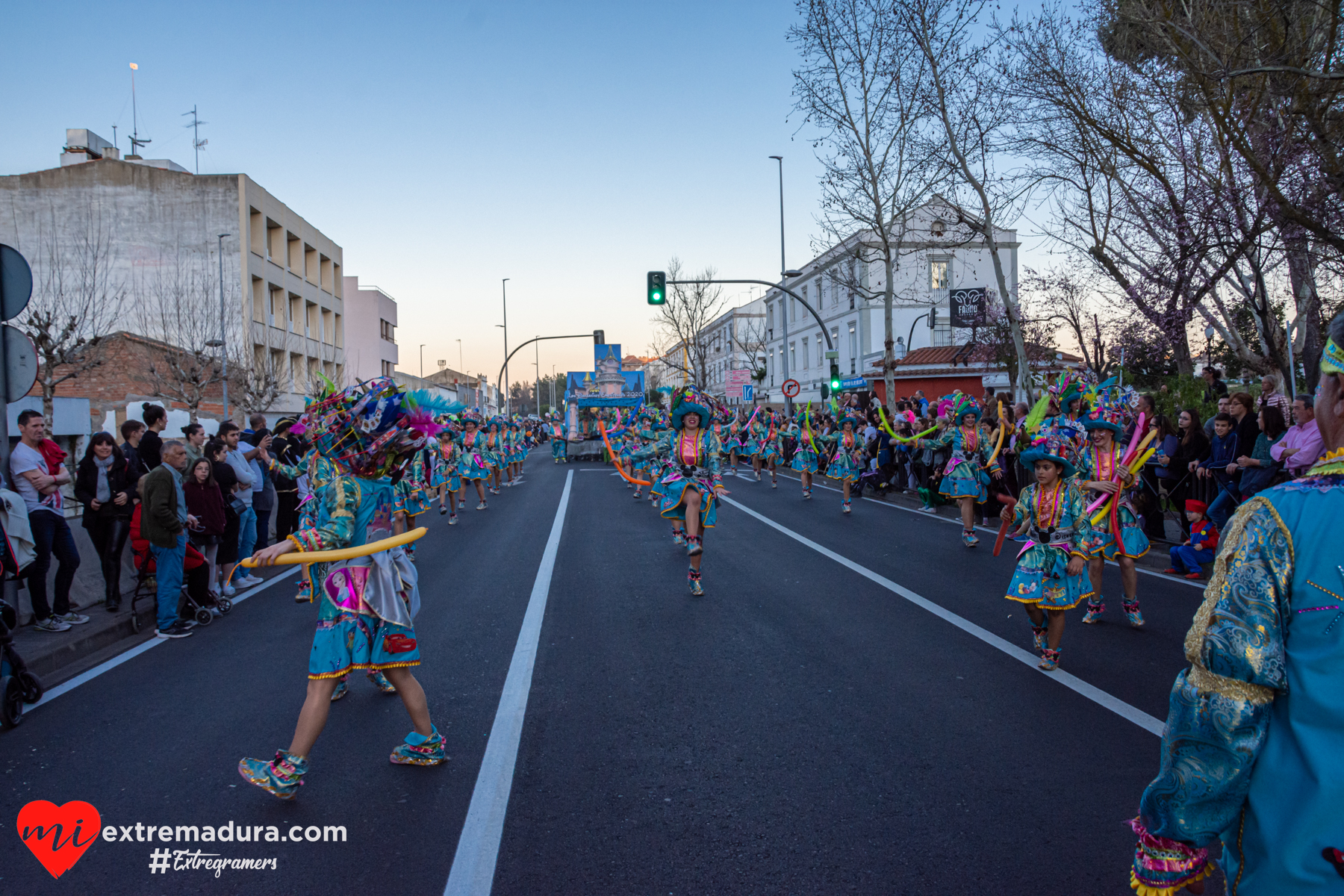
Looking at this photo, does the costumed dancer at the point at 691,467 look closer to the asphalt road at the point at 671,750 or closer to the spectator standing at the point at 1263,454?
the asphalt road at the point at 671,750

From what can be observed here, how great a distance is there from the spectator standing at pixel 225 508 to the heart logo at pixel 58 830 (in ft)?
16.4

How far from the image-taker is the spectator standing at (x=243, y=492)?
9445 mm

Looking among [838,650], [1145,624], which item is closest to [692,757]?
[838,650]

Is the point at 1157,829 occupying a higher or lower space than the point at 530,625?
higher

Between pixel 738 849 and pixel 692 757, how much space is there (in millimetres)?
993

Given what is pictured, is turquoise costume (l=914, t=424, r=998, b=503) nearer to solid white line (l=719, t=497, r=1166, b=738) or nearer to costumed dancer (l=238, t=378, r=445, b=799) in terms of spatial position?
solid white line (l=719, t=497, r=1166, b=738)


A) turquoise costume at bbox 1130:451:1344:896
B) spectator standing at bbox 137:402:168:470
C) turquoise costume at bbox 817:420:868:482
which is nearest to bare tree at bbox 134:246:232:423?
spectator standing at bbox 137:402:168:470

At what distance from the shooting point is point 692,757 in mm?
4469

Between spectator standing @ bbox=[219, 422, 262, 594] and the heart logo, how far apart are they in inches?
209

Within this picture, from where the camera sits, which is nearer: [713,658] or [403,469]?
[403,469]

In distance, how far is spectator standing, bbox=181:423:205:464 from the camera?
334 inches

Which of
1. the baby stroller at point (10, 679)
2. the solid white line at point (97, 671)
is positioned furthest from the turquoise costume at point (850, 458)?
the baby stroller at point (10, 679)

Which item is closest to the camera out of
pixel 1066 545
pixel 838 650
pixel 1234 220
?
pixel 1066 545

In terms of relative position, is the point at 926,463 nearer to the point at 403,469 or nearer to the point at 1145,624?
the point at 1145,624
